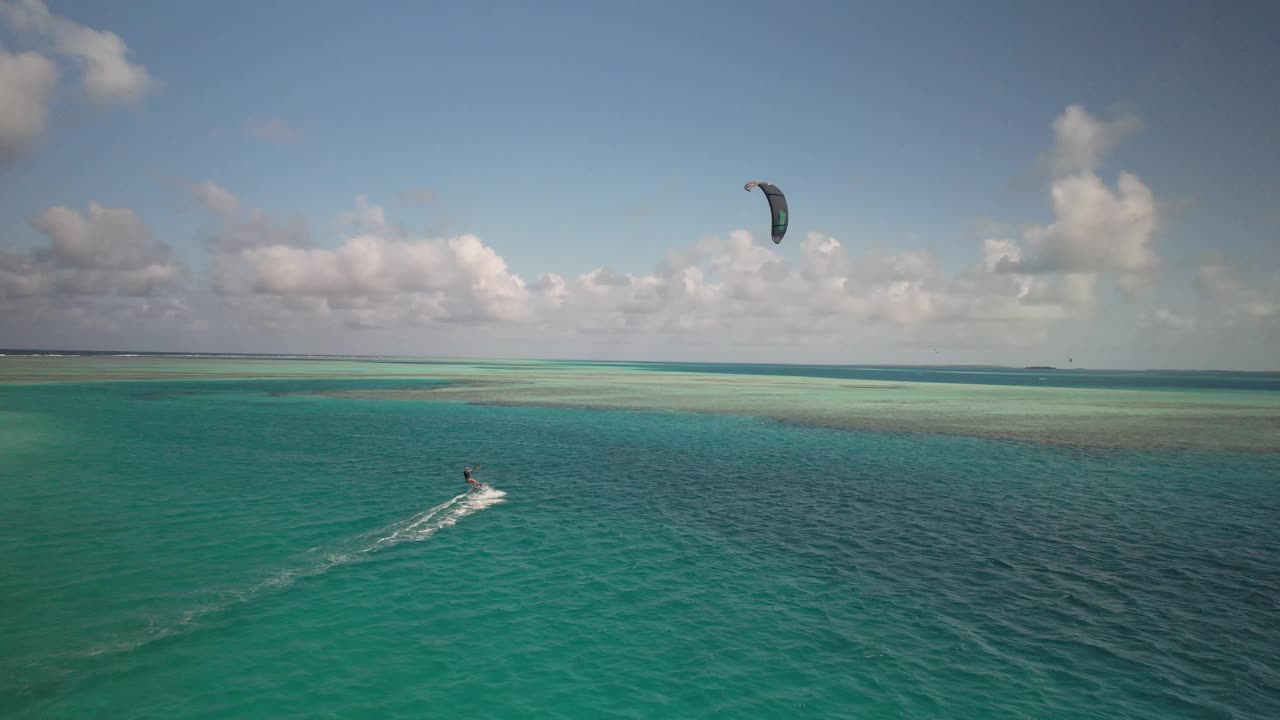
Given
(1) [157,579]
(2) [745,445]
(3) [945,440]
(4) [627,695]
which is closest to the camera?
(4) [627,695]

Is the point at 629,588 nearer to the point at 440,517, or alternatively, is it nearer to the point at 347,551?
the point at 347,551

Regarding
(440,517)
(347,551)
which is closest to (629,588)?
(347,551)

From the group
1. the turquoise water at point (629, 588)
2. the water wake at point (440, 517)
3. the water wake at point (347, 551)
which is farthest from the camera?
the water wake at point (440, 517)

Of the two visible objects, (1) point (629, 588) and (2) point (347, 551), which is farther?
(2) point (347, 551)

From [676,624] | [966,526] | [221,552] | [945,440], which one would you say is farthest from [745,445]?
[221,552]

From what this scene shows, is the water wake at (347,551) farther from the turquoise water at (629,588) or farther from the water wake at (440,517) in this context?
the turquoise water at (629,588)

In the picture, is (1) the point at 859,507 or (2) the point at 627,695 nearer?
(2) the point at 627,695

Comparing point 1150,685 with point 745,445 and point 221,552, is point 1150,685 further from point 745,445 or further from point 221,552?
point 745,445

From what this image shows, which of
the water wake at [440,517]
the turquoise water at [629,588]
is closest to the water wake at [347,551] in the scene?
the water wake at [440,517]

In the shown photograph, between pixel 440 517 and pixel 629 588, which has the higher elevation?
pixel 440 517
